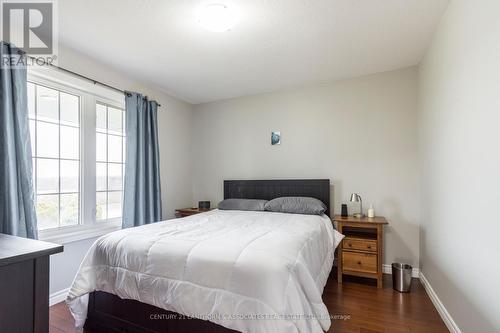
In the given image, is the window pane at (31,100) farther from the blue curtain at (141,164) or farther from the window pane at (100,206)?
the window pane at (100,206)

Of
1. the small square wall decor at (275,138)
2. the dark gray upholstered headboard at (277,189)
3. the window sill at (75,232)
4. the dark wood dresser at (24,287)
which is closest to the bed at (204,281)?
the dark wood dresser at (24,287)

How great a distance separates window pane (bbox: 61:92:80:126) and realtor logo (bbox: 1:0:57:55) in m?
0.44

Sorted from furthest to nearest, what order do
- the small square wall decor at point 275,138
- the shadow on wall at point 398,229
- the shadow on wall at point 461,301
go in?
1. the small square wall decor at point 275,138
2. the shadow on wall at point 398,229
3. the shadow on wall at point 461,301

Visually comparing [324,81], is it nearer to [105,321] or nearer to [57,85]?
[57,85]

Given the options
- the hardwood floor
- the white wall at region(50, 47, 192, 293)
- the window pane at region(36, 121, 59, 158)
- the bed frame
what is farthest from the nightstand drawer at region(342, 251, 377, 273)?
the window pane at region(36, 121, 59, 158)

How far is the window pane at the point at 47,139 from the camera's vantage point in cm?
245

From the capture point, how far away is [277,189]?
12.3 ft

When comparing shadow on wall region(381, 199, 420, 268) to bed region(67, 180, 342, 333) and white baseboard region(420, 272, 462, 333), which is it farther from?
bed region(67, 180, 342, 333)

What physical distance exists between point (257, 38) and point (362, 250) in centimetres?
252

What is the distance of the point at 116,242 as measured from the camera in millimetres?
1923

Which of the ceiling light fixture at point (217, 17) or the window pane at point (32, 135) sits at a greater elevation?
the ceiling light fixture at point (217, 17)

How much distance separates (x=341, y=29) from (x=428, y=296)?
2729 millimetres

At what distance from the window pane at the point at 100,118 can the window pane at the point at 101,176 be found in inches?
16.9

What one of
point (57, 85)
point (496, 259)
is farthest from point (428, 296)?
point (57, 85)
